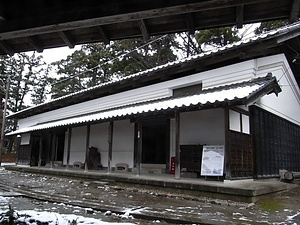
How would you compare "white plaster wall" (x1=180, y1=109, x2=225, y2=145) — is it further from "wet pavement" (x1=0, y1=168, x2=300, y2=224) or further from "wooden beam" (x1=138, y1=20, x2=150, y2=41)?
A: "wooden beam" (x1=138, y1=20, x2=150, y2=41)

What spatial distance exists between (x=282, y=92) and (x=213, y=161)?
5241 mm

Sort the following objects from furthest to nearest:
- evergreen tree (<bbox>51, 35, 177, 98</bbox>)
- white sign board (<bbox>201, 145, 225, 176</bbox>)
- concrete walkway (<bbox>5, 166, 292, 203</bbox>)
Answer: evergreen tree (<bbox>51, 35, 177, 98</bbox>), white sign board (<bbox>201, 145, 225, 176</bbox>), concrete walkway (<bbox>5, 166, 292, 203</bbox>)

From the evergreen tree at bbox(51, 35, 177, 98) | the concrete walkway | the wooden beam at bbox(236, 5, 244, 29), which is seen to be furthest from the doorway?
the evergreen tree at bbox(51, 35, 177, 98)

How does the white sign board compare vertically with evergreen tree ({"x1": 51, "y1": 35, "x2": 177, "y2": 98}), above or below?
below

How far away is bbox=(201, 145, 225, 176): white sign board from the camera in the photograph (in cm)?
798

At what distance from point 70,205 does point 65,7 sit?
157 inches

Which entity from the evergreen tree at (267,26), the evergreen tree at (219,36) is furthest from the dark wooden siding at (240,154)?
the evergreen tree at (219,36)

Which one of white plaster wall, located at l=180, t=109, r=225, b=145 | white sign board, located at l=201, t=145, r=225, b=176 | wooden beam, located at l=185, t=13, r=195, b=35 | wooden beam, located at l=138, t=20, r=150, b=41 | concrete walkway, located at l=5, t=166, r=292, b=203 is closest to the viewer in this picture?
wooden beam, located at l=185, t=13, r=195, b=35

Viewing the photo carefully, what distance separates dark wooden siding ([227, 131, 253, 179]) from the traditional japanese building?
28 mm

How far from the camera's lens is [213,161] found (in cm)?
819

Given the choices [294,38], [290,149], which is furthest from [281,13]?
[290,149]

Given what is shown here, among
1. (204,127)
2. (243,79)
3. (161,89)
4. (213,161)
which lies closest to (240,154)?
(213,161)

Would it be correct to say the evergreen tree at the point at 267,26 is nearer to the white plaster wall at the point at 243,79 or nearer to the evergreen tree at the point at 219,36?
the evergreen tree at the point at 219,36

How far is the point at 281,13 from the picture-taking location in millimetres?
3236
